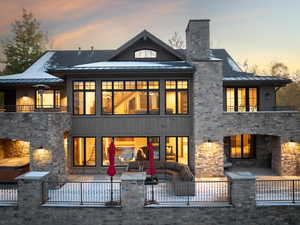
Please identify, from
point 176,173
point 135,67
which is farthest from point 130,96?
point 176,173

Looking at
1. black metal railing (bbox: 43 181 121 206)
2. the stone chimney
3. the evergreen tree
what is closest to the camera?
black metal railing (bbox: 43 181 121 206)

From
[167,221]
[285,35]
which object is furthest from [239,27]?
[167,221]

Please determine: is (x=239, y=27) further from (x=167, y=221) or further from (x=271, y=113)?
(x=167, y=221)

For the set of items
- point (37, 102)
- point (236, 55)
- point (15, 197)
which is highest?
point (236, 55)

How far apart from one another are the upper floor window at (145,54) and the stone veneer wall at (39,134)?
684 centimetres

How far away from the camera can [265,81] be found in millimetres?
14836

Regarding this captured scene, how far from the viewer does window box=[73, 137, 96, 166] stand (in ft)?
46.2

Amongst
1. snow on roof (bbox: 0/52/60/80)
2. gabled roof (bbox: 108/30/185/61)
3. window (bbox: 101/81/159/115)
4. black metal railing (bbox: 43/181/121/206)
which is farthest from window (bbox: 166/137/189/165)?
snow on roof (bbox: 0/52/60/80)

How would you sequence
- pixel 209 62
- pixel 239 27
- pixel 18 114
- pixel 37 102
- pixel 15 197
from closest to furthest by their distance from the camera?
pixel 15 197, pixel 18 114, pixel 209 62, pixel 37 102, pixel 239 27

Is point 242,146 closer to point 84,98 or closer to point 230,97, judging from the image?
point 230,97

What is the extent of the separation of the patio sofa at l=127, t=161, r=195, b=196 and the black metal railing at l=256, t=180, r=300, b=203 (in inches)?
118

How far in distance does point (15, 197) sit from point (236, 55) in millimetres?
34407

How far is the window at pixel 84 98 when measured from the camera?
46.0 feet

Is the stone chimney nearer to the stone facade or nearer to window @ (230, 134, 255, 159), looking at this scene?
window @ (230, 134, 255, 159)
